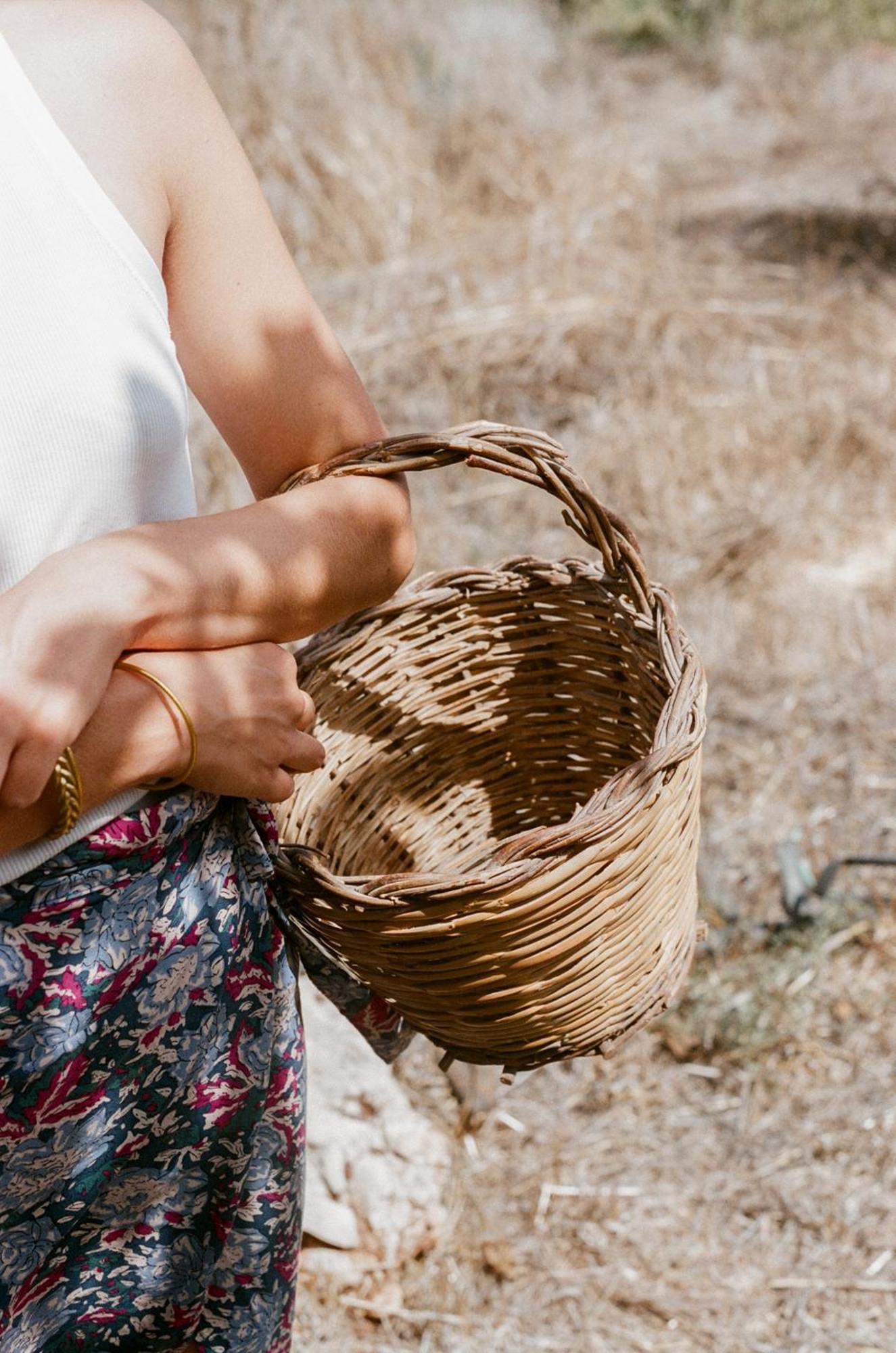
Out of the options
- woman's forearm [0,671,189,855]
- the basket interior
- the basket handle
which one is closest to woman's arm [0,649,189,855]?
woman's forearm [0,671,189,855]

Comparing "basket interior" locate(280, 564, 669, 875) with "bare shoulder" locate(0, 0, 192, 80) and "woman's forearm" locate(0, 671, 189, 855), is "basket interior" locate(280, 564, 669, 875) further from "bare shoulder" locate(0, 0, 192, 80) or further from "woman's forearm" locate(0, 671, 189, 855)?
"bare shoulder" locate(0, 0, 192, 80)

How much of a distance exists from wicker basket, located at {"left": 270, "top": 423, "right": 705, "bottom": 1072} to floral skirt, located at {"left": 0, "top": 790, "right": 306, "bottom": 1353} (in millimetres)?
74

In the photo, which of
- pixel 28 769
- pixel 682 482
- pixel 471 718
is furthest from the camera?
pixel 682 482

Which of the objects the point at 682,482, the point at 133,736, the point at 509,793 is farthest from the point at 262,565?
the point at 682,482

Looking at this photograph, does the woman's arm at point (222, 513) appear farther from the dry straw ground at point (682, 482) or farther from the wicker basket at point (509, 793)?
the dry straw ground at point (682, 482)

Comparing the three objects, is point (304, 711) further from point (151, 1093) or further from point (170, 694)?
point (151, 1093)

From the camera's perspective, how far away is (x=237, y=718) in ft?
2.97

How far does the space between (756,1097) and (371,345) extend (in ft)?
7.76

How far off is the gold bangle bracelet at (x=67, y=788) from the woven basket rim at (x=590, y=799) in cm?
21

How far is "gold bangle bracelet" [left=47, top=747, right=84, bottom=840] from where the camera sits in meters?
0.81

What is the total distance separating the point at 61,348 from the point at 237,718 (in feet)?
0.90

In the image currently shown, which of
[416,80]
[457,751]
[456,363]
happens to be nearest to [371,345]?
[456,363]

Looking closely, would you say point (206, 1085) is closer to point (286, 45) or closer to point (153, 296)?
point (153, 296)

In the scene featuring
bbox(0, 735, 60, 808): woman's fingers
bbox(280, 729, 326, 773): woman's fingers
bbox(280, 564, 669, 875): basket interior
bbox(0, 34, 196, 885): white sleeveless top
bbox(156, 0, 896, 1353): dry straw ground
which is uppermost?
bbox(0, 34, 196, 885): white sleeveless top
